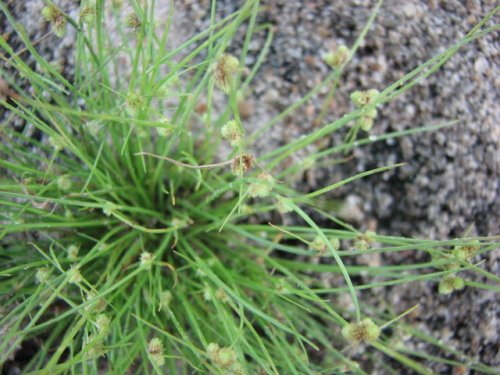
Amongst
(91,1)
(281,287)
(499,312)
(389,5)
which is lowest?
(499,312)

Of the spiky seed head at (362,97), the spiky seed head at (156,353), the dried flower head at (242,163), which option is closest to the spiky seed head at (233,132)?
the dried flower head at (242,163)

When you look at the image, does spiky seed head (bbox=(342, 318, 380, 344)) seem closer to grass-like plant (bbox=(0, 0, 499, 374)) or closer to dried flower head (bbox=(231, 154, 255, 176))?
grass-like plant (bbox=(0, 0, 499, 374))

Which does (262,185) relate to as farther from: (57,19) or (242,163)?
(57,19)

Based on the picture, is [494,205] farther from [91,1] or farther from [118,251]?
[91,1]

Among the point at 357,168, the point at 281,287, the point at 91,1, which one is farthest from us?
the point at 357,168

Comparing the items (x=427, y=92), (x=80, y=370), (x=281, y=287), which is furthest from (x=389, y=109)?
(x=80, y=370)

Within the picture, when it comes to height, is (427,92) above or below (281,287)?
above

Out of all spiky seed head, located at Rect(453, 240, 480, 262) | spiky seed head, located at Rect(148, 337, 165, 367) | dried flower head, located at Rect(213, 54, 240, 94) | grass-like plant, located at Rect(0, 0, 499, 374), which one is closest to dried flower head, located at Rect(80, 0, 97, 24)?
grass-like plant, located at Rect(0, 0, 499, 374)
